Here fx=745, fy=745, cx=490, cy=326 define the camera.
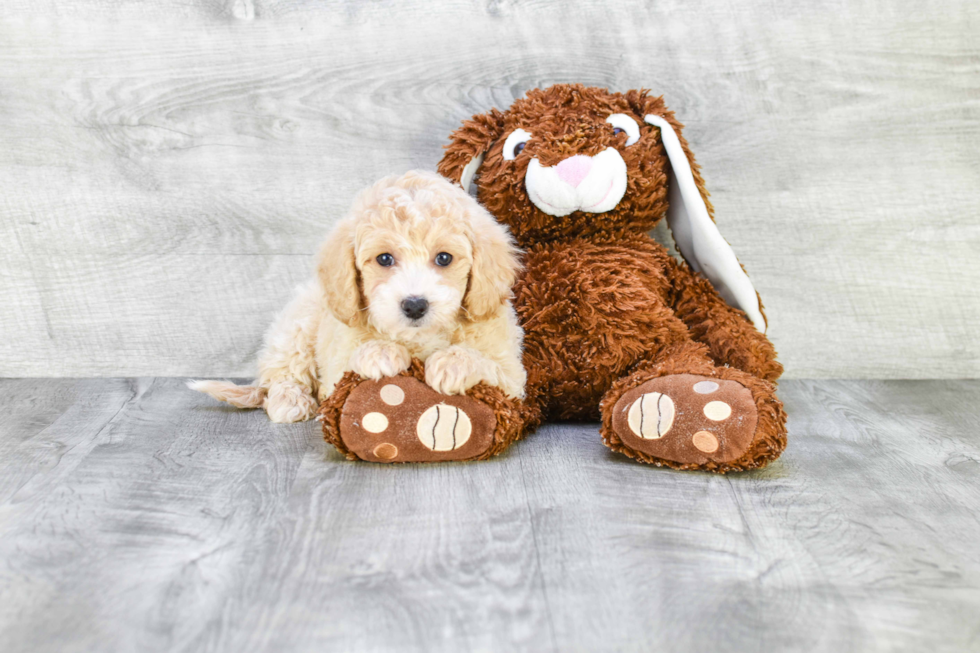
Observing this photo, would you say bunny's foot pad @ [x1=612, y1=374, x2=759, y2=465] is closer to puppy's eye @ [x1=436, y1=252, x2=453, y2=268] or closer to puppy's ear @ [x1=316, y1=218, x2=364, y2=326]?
puppy's eye @ [x1=436, y1=252, x2=453, y2=268]

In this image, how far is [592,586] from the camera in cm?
97

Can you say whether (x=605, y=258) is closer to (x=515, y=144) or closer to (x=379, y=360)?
(x=515, y=144)

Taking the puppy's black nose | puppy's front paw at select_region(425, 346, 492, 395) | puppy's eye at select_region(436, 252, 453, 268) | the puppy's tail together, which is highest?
puppy's eye at select_region(436, 252, 453, 268)

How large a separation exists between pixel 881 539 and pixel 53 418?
5.50 ft

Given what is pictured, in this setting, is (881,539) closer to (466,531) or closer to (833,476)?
(833,476)

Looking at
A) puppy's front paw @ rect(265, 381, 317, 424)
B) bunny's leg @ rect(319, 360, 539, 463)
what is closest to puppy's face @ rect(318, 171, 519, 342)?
bunny's leg @ rect(319, 360, 539, 463)

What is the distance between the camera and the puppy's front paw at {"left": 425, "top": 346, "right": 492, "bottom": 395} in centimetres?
133

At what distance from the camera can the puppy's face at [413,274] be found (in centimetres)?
127

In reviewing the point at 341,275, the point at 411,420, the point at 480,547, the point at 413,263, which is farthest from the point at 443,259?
the point at 480,547

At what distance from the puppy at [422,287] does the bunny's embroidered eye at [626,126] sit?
0.41 meters

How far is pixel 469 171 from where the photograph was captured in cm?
167

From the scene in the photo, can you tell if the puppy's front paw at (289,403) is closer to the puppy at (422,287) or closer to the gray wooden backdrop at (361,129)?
the puppy at (422,287)

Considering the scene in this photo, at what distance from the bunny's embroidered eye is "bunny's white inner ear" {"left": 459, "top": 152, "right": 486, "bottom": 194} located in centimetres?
30

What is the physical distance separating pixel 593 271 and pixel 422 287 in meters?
0.46
